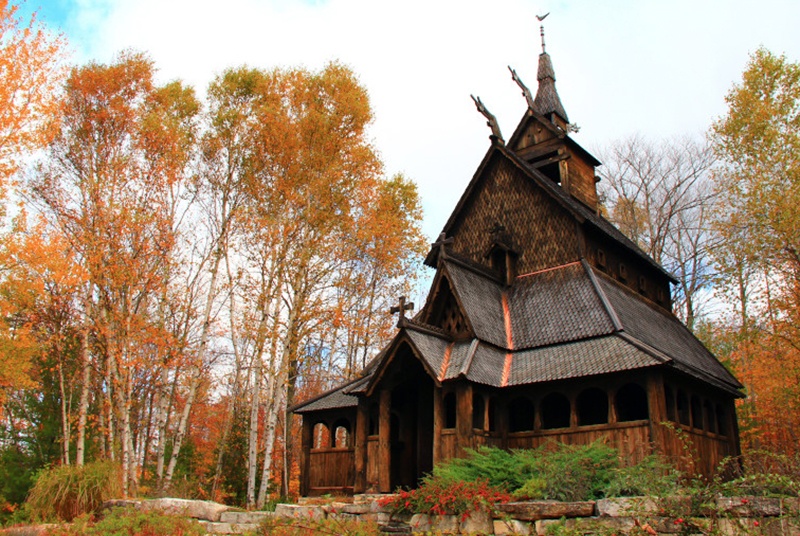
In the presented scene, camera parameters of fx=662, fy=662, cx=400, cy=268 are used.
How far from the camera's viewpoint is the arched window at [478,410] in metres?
15.0

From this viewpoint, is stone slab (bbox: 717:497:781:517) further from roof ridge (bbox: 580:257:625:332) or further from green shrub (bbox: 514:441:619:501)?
roof ridge (bbox: 580:257:625:332)

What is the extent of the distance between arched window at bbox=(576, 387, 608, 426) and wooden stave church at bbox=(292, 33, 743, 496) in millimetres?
27

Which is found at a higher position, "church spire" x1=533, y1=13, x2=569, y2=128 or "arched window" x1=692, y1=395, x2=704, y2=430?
"church spire" x1=533, y1=13, x2=569, y2=128

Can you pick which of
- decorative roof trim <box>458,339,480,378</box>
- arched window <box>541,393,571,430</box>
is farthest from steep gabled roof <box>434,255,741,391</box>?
A: arched window <box>541,393,571,430</box>

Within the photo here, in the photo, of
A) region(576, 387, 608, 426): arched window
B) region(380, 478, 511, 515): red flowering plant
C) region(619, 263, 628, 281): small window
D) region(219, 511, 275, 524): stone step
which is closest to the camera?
region(380, 478, 511, 515): red flowering plant

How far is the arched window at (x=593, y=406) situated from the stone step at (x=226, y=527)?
8.16 meters

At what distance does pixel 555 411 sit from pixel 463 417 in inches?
143

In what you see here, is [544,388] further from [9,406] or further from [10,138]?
[9,406]

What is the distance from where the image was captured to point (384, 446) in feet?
50.1

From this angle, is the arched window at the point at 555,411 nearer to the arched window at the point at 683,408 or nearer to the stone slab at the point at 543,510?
the arched window at the point at 683,408

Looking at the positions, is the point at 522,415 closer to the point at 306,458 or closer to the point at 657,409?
the point at 657,409

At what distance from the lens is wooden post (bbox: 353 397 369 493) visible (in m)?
15.9

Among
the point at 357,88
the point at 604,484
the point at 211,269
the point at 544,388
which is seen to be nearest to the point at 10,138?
the point at 211,269

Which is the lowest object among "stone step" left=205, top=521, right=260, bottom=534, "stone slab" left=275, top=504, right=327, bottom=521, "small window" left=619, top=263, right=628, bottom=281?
"stone step" left=205, top=521, right=260, bottom=534
